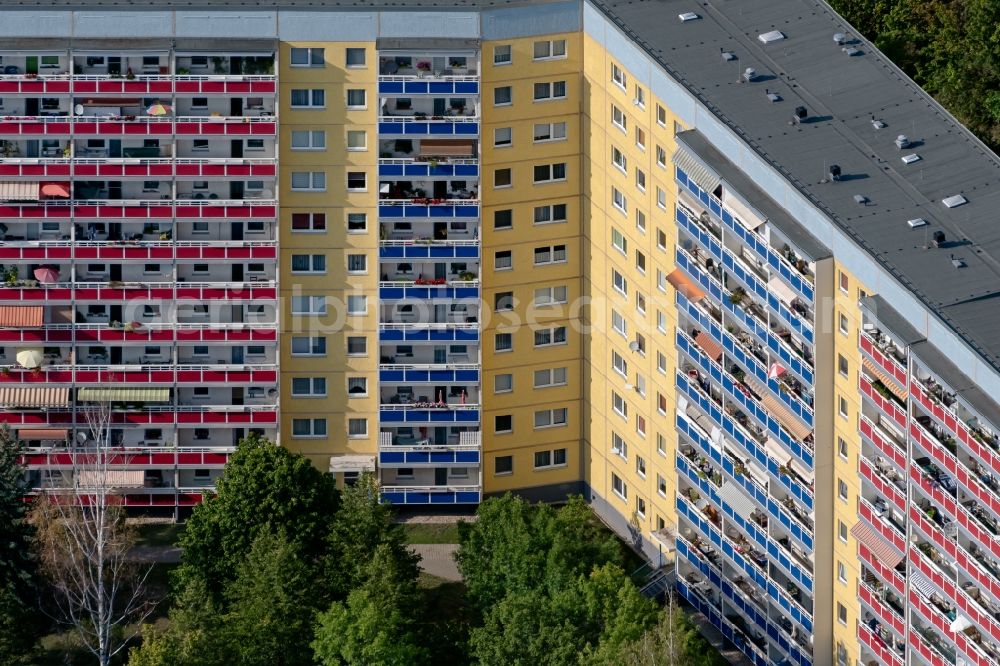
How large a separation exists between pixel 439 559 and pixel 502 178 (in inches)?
834

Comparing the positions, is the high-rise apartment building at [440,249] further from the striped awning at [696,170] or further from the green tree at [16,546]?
the green tree at [16,546]

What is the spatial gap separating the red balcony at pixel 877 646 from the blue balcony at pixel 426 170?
1417 inches

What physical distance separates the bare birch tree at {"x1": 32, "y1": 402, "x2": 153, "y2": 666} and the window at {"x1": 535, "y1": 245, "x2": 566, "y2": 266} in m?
25.4

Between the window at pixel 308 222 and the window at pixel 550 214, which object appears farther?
the window at pixel 550 214

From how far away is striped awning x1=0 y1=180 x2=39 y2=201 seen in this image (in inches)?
7357

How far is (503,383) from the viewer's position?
191 metres

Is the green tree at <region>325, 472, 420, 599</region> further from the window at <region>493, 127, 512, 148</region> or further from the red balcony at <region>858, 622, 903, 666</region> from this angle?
the red balcony at <region>858, 622, 903, 666</region>

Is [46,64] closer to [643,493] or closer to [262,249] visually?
[262,249]

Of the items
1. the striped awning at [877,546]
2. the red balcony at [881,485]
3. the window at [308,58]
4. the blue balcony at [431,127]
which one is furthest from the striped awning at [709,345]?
the window at [308,58]

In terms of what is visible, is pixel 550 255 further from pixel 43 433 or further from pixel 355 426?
pixel 43 433

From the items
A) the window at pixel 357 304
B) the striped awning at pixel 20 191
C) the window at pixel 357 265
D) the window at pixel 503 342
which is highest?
the striped awning at pixel 20 191

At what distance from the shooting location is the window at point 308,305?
189m

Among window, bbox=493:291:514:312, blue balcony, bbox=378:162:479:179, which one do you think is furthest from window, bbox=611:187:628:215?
window, bbox=493:291:514:312

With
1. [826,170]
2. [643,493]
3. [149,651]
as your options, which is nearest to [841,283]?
[826,170]
